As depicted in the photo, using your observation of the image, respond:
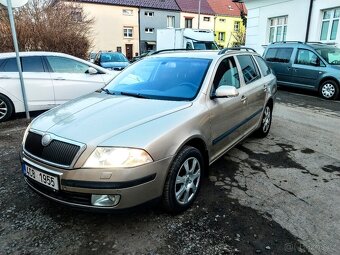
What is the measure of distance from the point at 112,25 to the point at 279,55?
31072 mm

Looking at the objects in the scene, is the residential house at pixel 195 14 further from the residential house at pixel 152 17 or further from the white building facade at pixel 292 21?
the white building facade at pixel 292 21

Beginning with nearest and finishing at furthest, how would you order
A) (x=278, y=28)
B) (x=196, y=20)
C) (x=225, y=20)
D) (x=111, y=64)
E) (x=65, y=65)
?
(x=65, y=65) < (x=111, y=64) < (x=278, y=28) < (x=196, y=20) < (x=225, y=20)

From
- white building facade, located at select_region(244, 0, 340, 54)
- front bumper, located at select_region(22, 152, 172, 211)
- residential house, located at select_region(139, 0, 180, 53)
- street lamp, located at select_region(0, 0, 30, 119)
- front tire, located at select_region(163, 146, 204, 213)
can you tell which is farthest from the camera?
residential house, located at select_region(139, 0, 180, 53)

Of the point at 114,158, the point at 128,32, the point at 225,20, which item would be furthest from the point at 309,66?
the point at 225,20

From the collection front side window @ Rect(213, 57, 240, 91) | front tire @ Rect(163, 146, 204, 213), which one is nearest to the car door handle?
front side window @ Rect(213, 57, 240, 91)

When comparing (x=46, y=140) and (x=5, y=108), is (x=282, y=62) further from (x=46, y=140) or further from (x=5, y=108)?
(x=46, y=140)

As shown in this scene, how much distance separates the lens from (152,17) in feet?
136

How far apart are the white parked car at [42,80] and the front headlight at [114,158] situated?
4.62 meters

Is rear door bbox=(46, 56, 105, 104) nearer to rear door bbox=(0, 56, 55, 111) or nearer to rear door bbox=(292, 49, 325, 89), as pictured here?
rear door bbox=(0, 56, 55, 111)

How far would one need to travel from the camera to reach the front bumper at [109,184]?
8.44 feet

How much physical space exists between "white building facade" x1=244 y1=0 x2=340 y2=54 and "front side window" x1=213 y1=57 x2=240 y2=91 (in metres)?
12.0

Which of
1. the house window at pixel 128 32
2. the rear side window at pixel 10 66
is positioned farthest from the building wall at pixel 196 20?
the rear side window at pixel 10 66

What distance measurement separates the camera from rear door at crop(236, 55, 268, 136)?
182 inches

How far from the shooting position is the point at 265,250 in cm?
267
